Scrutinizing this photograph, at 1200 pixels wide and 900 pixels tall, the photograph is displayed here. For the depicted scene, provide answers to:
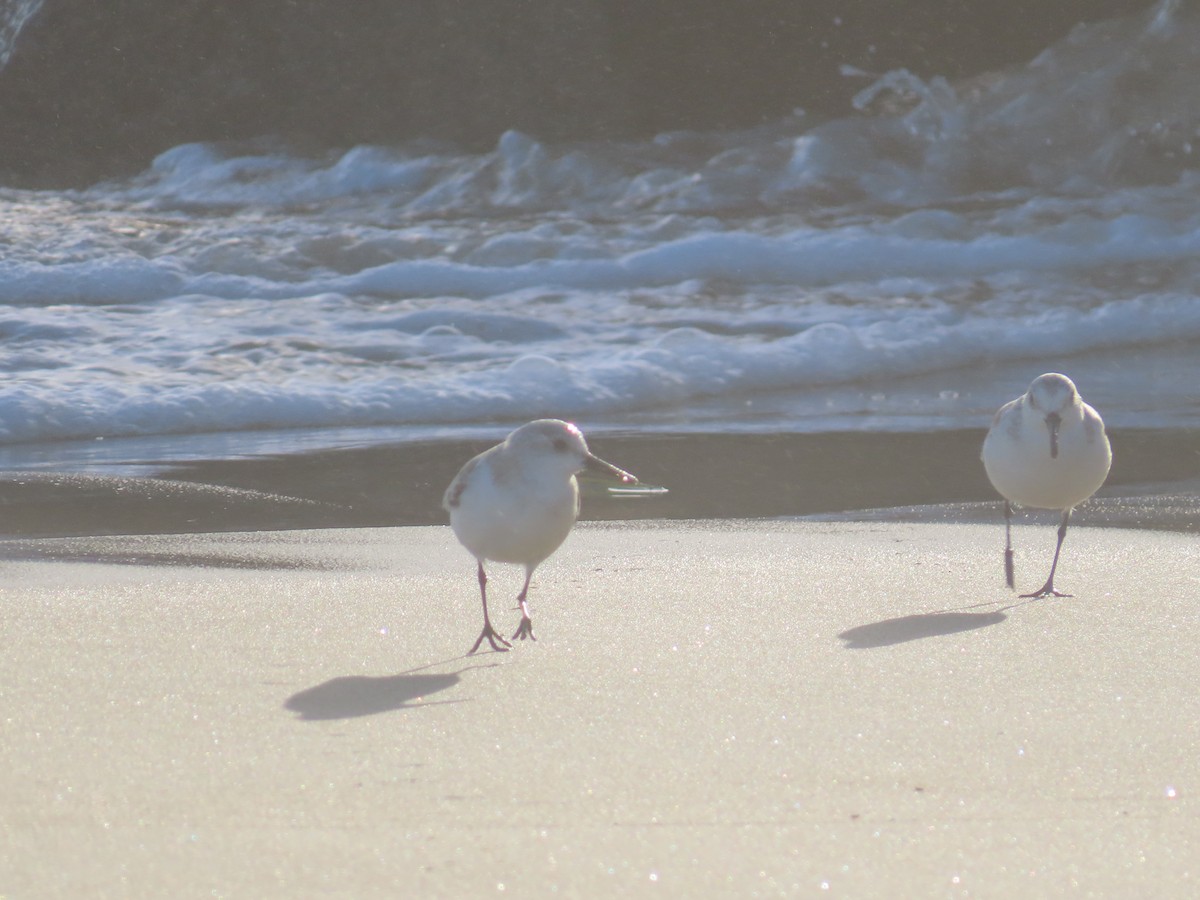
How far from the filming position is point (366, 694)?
9.23 ft

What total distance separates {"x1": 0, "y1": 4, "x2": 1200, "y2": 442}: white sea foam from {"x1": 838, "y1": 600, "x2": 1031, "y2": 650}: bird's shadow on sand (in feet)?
12.4

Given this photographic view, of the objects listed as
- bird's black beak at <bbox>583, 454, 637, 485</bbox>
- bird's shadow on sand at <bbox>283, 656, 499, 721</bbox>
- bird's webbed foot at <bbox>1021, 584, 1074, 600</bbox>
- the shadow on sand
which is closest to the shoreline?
bird's webbed foot at <bbox>1021, 584, 1074, 600</bbox>

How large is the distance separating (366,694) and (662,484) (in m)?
3.17

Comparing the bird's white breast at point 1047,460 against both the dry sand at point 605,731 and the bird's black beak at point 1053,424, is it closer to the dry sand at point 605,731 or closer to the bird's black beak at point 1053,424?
the bird's black beak at point 1053,424

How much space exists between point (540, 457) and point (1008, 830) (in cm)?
173

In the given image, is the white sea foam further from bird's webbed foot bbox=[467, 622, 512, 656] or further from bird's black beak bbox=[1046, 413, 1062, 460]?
bird's webbed foot bbox=[467, 622, 512, 656]

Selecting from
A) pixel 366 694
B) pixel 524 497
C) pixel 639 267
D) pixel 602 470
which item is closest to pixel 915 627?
pixel 602 470

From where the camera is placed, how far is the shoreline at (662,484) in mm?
5246

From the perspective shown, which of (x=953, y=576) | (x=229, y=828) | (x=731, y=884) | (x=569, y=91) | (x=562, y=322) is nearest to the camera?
(x=731, y=884)

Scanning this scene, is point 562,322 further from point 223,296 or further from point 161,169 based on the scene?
point 161,169

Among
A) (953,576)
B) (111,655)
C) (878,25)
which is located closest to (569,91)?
(878,25)

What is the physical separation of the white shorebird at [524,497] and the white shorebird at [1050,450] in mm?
1382

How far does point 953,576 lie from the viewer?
166 inches

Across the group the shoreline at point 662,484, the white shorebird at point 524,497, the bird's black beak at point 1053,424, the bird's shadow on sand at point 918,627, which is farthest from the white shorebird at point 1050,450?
the white shorebird at point 524,497
